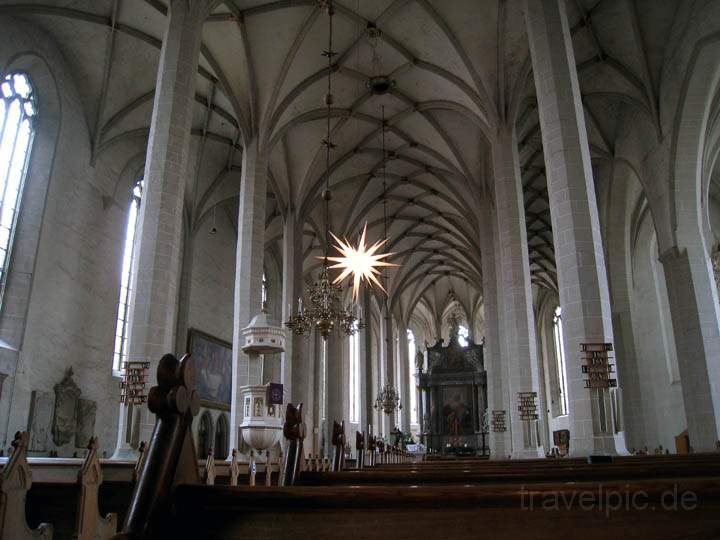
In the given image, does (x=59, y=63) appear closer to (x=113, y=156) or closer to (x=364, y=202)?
(x=113, y=156)

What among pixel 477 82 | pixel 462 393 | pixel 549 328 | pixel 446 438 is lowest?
pixel 446 438

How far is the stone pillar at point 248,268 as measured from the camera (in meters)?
12.6

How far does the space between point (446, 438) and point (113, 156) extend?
76.9 feet

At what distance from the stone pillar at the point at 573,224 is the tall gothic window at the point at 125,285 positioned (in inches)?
430

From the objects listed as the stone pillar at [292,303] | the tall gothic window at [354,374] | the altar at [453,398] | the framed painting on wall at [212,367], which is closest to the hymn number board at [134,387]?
the stone pillar at [292,303]

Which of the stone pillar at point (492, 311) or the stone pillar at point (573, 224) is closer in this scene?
the stone pillar at point (573, 224)

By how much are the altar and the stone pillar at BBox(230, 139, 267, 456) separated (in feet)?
68.0

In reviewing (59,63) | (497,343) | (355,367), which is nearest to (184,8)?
(59,63)

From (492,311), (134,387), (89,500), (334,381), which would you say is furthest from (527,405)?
(334,381)

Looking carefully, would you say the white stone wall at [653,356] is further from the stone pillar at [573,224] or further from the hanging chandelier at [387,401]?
the hanging chandelier at [387,401]

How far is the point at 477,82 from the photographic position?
14.3 meters

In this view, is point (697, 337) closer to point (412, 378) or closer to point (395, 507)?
point (395, 507)

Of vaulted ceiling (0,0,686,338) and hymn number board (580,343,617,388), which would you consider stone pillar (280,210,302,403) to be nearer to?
vaulted ceiling (0,0,686,338)

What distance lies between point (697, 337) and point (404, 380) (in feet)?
79.6
